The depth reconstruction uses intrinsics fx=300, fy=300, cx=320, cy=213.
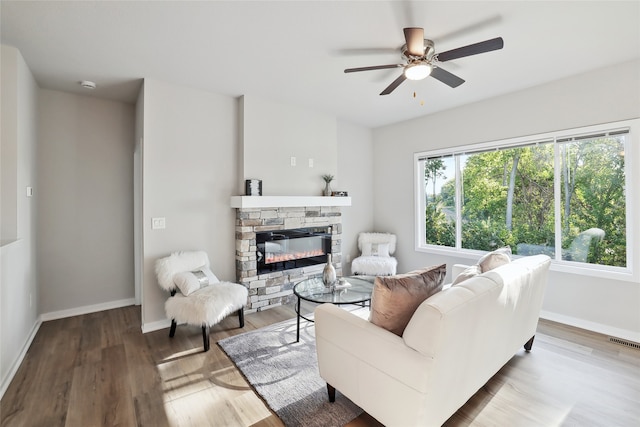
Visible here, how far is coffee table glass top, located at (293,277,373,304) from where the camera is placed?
2.75 m

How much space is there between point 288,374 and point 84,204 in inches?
130

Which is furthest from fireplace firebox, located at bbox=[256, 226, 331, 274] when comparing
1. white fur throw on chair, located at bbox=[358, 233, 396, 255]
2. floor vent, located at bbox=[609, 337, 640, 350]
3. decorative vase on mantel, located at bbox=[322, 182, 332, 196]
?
floor vent, located at bbox=[609, 337, 640, 350]

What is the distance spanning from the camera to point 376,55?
275 centimetres

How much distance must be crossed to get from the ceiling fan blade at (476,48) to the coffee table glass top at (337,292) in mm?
2091

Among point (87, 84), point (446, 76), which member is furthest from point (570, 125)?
point (87, 84)

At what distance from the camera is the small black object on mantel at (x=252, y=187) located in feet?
12.3

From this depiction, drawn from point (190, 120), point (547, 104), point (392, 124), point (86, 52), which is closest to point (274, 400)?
point (190, 120)

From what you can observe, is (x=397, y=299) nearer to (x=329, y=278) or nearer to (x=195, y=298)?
(x=329, y=278)

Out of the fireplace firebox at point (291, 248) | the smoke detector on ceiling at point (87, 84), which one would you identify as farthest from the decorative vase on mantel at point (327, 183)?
the smoke detector on ceiling at point (87, 84)

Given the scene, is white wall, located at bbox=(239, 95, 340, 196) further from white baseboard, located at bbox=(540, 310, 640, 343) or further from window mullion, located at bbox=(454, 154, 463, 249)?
white baseboard, located at bbox=(540, 310, 640, 343)

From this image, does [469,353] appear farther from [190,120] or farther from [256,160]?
[190,120]

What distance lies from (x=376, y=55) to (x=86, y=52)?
259cm

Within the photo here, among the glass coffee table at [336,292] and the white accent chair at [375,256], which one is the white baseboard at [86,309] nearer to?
the glass coffee table at [336,292]

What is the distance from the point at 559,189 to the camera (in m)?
3.49
